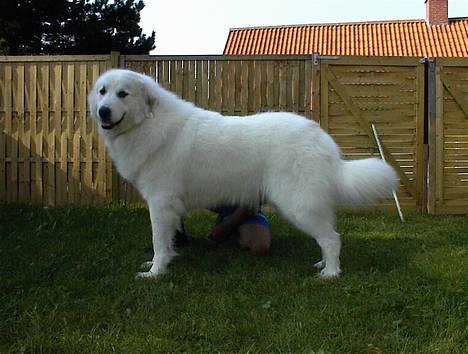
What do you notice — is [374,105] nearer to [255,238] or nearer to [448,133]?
[448,133]

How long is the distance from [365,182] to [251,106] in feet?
11.7

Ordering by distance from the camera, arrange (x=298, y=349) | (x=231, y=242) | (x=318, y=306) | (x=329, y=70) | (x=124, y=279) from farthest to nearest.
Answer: (x=329, y=70) < (x=231, y=242) < (x=124, y=279) < (x=318, y=306) < (x=298, y=349)

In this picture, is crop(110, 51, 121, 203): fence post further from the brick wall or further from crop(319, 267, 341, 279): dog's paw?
the brick wall

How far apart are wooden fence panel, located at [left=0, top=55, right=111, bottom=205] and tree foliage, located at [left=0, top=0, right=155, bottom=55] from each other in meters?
6.23

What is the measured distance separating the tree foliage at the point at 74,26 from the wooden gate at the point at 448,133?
352 inches

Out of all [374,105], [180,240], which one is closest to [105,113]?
[180,240]

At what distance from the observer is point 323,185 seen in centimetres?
362

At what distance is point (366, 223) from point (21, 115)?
4.77 meters

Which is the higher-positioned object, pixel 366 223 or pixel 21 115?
pixel 21 115

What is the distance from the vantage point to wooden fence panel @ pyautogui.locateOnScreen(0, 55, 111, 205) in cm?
691

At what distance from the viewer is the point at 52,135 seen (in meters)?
6.93

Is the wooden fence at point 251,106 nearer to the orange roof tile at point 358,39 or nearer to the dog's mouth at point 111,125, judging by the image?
the dog's mouth at point 111,125

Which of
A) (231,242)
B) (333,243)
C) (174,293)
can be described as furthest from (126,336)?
(231,242)

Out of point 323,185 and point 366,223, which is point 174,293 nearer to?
point 323,185
